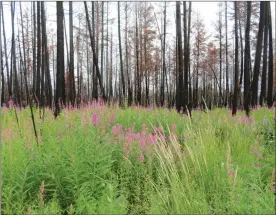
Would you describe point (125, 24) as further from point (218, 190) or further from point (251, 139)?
point (218, 190)

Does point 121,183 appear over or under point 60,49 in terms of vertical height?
under

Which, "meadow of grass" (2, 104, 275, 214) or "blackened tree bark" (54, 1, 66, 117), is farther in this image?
"blackened tree bark" (54, 1, 66, 117)

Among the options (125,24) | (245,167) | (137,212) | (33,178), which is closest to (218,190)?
(245,167)

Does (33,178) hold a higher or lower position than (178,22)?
lower

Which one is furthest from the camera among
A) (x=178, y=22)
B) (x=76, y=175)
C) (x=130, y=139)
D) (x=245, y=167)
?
(x=178, y=22)

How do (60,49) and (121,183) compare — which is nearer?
(121,183)

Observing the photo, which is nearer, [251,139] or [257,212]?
[257,212]

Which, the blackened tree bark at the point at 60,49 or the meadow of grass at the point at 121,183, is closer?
the meadow of grass at the point at 121,183

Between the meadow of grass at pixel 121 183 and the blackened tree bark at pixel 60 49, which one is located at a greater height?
the blackened tree bark at pixel 60 49

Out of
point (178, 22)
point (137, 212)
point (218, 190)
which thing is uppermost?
point (178, 22)

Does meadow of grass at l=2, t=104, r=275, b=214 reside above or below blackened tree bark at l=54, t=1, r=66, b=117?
below

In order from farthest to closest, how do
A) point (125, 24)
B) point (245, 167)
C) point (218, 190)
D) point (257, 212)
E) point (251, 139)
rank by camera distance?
point (125, 24), point (251, 139), point (245, 167), point (218, 190), point (257, 212)

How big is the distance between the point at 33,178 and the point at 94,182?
0.66 m

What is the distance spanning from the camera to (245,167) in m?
3.45
